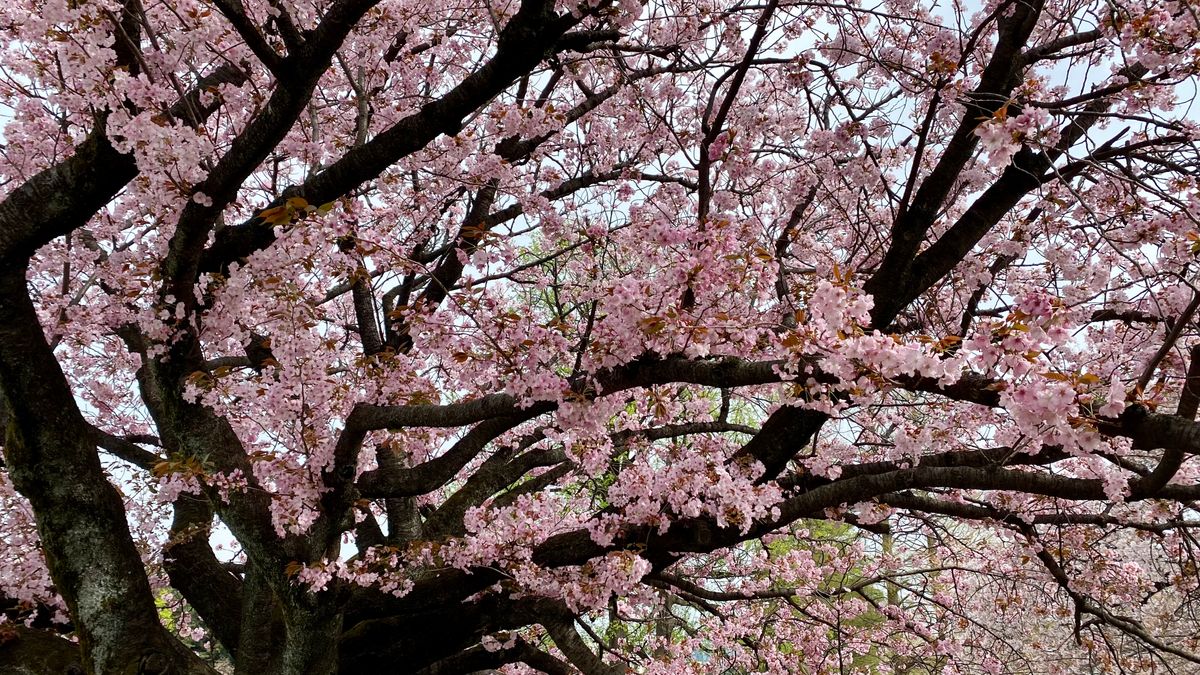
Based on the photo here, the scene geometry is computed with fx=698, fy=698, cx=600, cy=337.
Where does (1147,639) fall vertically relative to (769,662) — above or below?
below

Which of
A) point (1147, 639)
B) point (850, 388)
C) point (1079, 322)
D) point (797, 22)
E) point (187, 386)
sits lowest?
point (1147, 639)

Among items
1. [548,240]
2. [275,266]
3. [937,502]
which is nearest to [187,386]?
[275,266]

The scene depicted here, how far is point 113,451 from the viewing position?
5.65m

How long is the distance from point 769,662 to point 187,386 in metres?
6.22

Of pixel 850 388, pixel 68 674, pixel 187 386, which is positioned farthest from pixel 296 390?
pixel 850 388

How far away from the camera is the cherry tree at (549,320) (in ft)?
9.43

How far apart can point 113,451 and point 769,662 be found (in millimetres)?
6479

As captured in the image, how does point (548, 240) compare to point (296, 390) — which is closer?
point (296, 390)

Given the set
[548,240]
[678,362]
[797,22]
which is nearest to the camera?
[678,362]

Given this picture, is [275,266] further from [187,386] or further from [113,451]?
[113,451]

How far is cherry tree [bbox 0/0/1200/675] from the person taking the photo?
9.43 ft

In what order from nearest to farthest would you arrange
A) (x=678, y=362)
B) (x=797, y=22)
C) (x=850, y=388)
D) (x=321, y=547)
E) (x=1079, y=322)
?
1. (x=850, y=388)
2. (x=678, y=362)
3. (x=1079, y=322)
4. (x=321, y=547)
5. (x=797, y=22)

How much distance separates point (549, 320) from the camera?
4.55 metres

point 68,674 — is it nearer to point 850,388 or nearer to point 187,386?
point 187,386
